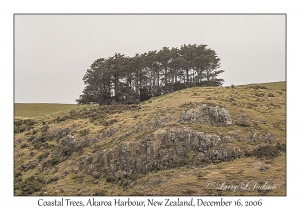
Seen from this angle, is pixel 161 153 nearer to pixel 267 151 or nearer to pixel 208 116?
pixel 208 116

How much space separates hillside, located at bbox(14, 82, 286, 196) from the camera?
83.5ft

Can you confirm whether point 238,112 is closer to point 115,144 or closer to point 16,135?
point 115,144

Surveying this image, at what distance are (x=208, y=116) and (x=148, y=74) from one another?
3779cm

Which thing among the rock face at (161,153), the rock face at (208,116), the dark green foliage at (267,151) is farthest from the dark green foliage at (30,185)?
the dark green foliage at (267,151)

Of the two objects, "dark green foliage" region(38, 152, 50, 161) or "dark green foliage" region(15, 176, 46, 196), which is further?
"dark green foliage" region(38, 152, 50, 161)

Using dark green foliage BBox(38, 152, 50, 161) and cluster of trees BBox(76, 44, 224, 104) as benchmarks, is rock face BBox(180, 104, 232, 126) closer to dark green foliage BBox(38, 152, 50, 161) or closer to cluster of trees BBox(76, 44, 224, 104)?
dark green foliage BBox(38, 152, 50, 161)

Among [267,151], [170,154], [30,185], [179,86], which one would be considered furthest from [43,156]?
[179,86]

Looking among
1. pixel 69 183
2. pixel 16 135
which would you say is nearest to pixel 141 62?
pixel 16 135

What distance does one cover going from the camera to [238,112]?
36.4 meters

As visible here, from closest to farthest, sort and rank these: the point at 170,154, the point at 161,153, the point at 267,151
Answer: the point at 267,151 → the point at 170,154 → the point at 161,153

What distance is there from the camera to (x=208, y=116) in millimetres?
35312

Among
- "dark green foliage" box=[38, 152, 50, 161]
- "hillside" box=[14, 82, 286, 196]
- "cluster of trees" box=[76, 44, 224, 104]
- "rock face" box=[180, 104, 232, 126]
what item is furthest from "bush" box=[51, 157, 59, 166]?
"cluster of trees" box=[76, 44, 224, 104]

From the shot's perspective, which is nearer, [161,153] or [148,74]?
[161,153]

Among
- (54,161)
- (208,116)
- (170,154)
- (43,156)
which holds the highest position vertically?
(208,116)
